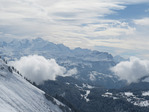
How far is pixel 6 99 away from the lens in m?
126

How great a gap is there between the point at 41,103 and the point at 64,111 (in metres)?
30.9

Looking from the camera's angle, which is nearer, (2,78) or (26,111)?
(26,111)

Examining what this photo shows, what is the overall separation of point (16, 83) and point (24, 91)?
1182 cm

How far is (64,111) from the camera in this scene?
19600 centimetres

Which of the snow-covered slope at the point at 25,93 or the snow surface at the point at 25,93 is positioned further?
the snow-covered slope at the point at 25,93

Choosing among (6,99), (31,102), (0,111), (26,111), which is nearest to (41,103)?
(31,102)

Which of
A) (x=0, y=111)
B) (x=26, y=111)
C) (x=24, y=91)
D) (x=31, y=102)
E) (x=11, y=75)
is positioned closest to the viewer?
(x=0, y=111)

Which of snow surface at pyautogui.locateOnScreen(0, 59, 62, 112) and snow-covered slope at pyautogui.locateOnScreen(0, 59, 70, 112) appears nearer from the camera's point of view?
snow surface at pyautogui.locateOnScreen(0, 59, 62, 112)

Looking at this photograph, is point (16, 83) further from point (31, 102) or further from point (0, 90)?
point (0, 90)

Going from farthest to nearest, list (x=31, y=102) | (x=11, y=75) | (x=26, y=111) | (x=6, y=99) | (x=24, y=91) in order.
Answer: (x=11, y=75) < (x=24, y=91) < (x=31, y=102) < (x=26, y=111) < (x=6, y=99)

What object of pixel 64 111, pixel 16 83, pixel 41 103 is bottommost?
pixel 64 111

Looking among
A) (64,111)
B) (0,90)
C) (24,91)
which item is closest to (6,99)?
(0,90)

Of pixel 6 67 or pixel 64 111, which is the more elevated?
pixel 6 67

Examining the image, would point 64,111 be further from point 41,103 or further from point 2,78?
point 2,78
